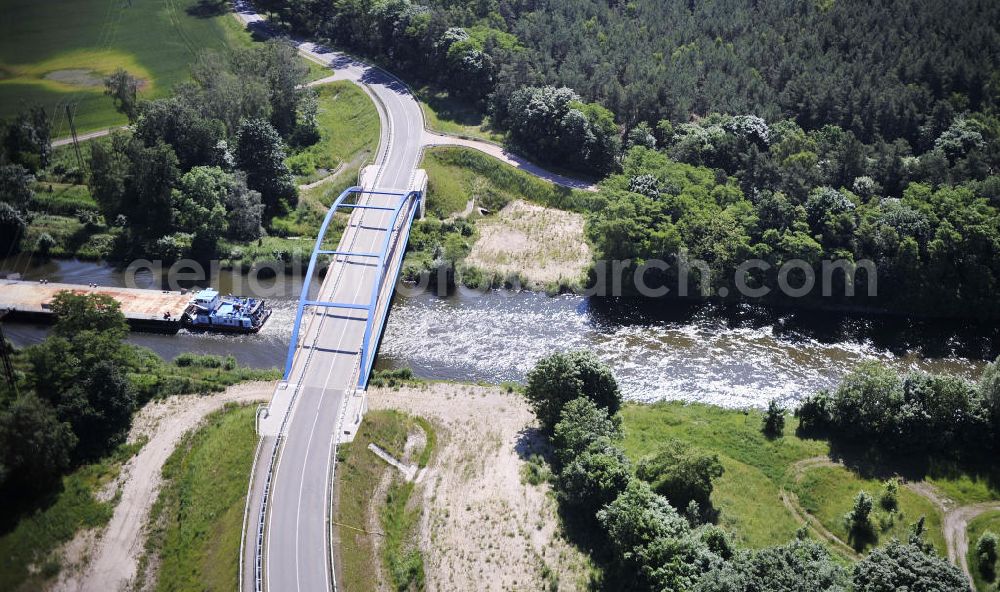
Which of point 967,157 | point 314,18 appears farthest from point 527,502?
point 314,18

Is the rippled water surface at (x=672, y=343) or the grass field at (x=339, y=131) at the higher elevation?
the grass field at (x=339, y=131)

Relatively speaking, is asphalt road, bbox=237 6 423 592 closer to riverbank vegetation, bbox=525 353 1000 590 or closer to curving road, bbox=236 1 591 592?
curving road, bbox=236 1 591 592

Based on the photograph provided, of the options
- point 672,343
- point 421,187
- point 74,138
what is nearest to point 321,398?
point 672,343

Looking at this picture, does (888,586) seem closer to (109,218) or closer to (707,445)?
(707,445)

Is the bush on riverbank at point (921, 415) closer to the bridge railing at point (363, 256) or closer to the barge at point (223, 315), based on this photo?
the bridge railing at point (363, 256)

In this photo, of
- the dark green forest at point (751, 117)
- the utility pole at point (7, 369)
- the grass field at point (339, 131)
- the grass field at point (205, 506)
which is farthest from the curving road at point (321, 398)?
the utility pole at point (7, 369)
